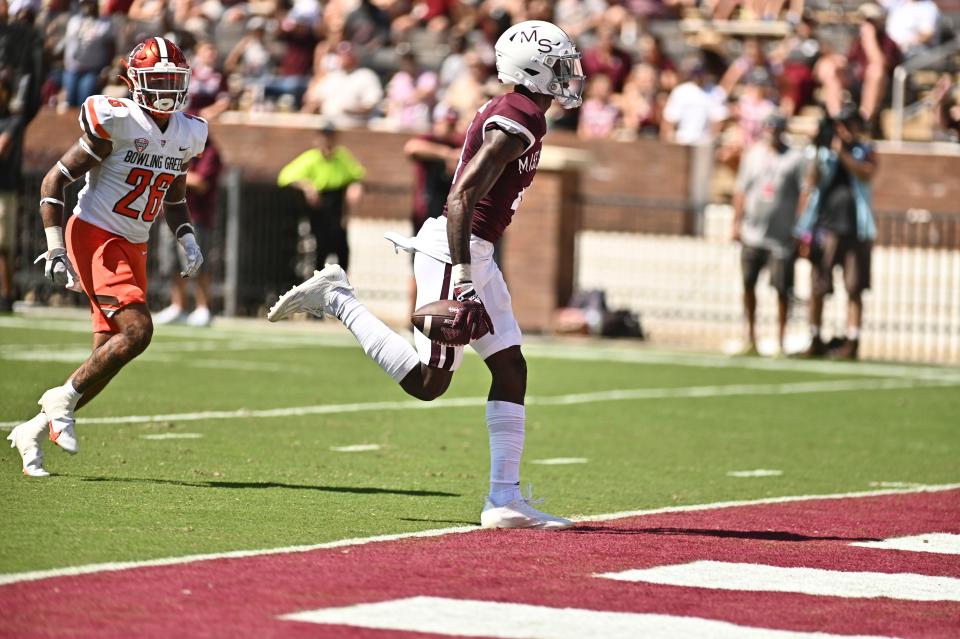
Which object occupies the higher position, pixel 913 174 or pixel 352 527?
pixel 913 174

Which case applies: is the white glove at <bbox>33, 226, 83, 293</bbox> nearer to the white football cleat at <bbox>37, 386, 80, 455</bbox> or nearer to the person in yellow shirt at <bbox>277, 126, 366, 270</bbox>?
the white football cleat at <bbox>37, 386, 80, 455</bbox>

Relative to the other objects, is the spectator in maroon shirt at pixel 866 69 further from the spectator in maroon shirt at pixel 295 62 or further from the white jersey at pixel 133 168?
the white jersey at pixel 133 168

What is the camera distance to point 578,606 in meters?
6.13

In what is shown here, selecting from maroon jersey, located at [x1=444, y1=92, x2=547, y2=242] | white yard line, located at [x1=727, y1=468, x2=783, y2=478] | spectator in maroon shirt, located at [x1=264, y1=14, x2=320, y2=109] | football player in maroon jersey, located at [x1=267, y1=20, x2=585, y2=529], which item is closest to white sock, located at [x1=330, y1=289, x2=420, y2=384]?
football player in maroon jersey, located at [x1=267, y1=20, x2=585, y2=529]

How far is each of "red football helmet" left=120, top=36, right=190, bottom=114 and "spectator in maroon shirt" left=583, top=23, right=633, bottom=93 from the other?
17.0 m

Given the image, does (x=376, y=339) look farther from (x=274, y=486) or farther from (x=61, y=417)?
(x=61, y=417)

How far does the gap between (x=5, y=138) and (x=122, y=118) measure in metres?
9.27

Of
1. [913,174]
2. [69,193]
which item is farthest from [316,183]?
[913,174]

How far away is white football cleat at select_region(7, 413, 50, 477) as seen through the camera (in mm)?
8727

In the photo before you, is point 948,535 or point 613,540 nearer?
point 613,540

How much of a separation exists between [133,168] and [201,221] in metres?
11.5

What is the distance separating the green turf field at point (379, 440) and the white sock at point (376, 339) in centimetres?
64

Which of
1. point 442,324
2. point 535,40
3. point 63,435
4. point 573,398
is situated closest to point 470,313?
point 442,324

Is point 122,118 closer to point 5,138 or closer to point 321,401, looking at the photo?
point 321,401
